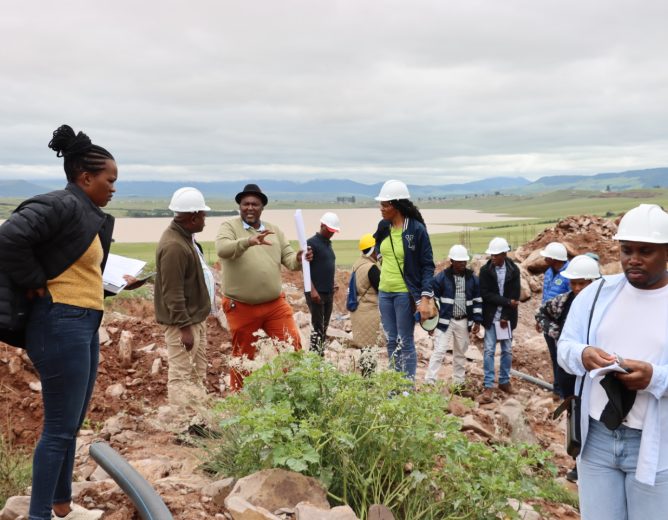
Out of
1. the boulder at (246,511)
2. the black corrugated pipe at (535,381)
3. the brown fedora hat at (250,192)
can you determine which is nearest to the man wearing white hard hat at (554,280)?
the black corrugated pipe at (535,381)

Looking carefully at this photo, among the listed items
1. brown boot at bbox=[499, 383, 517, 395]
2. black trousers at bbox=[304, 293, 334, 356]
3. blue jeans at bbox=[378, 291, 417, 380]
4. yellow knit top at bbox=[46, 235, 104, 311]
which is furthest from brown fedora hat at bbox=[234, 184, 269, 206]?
brown boot at bbox=[499, 383, 517, 395]

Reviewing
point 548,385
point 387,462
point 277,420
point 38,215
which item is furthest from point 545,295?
point 38,215

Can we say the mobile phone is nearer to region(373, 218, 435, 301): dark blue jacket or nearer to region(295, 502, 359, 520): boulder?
region(295, 502, 359, 520): boulder

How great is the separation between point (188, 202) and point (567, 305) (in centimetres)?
343

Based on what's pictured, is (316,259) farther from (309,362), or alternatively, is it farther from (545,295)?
(309,362)

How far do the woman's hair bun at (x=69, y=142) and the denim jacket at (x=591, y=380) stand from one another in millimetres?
2587

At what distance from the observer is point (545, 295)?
785 cm

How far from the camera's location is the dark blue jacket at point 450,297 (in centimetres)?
792

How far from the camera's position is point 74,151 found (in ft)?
11.2

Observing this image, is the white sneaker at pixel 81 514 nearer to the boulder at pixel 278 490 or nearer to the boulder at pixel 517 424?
the boulder at pixel 278 490

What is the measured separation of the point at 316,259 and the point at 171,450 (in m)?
3.97

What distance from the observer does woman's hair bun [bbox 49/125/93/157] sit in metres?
3.41

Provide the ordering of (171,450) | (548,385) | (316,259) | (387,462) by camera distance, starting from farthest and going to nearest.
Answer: (548,385), (316,259), (171,450), (387,462)

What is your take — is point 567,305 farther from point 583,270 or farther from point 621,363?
point 621,363
